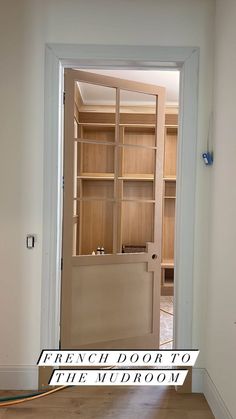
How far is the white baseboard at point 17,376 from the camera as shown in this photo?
2258mm

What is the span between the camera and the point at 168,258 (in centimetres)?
514

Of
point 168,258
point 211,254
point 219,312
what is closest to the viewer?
point 219,312

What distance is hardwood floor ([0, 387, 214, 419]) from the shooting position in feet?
6.66

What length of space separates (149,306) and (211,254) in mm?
925

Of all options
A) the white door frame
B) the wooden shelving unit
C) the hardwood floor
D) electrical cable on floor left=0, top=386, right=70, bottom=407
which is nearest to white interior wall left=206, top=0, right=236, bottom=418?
the white door frame

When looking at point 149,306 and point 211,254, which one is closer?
point 211,254

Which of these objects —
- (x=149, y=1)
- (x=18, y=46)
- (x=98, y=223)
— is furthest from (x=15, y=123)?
(x=149, y=1)

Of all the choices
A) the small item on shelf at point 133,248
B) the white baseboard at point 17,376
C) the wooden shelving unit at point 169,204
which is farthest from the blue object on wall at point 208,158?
the wooden shelving unit at point 169,204

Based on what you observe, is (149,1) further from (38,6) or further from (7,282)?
(7,282)

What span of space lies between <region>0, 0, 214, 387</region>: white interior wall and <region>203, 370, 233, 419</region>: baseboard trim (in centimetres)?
13

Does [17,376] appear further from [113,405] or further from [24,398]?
[113,405]

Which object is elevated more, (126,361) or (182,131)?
(182,131)

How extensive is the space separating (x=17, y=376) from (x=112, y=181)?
5.08ft

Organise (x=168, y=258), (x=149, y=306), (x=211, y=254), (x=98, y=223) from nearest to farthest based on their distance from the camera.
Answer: (x=211, y=254) → (x=98, y=223) → (x=149, y=306) → (x=168, y=258)
